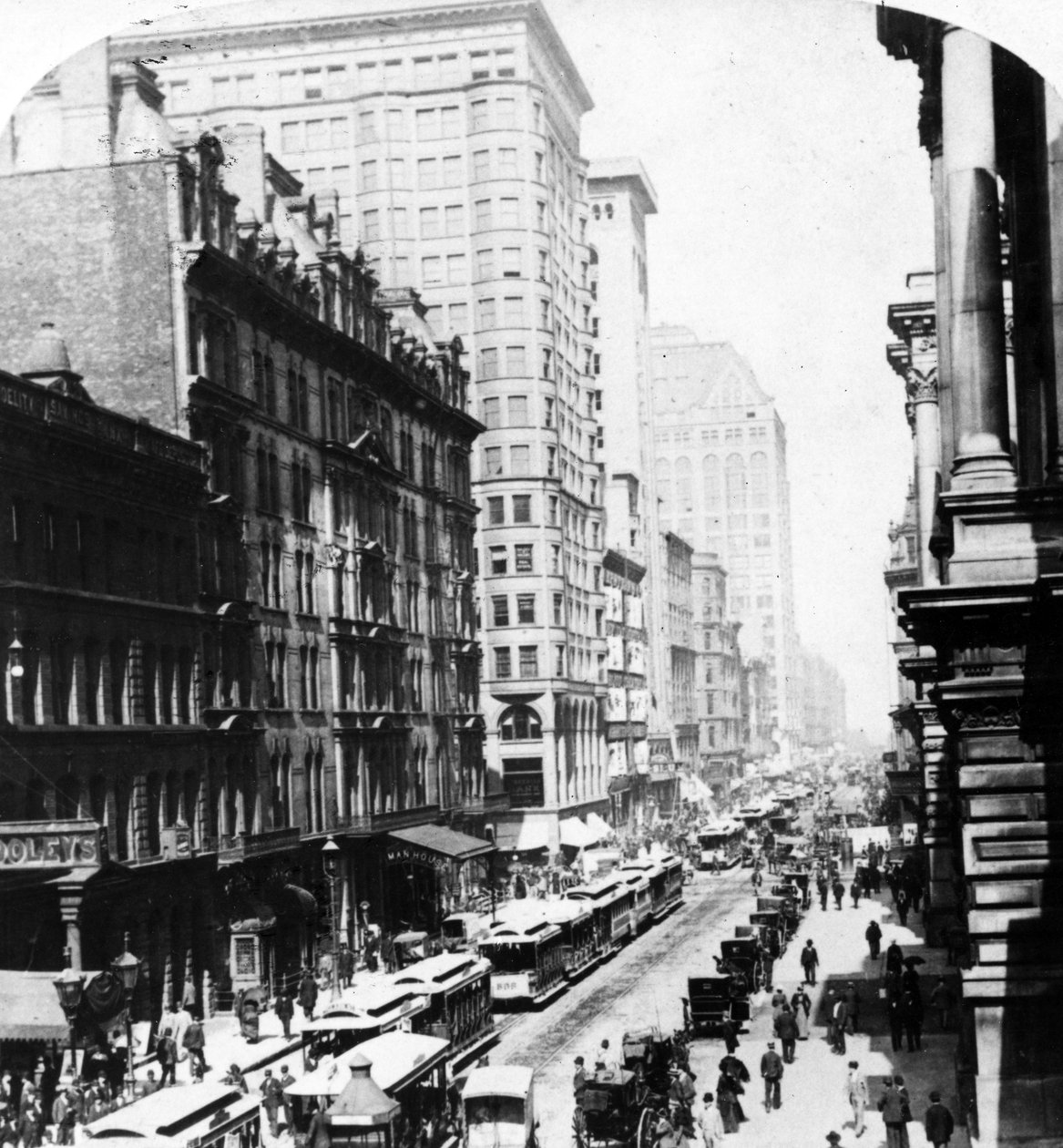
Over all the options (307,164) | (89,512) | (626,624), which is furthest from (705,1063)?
(626,624)

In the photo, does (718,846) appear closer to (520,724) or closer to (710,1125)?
(520,724)

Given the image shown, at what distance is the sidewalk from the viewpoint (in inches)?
1154

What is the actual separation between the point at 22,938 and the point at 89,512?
10652 mm

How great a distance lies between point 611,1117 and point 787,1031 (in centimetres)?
833

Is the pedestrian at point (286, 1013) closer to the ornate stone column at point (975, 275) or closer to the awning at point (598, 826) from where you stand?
the ornate stone column at point (975, 275)

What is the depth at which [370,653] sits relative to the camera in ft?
203

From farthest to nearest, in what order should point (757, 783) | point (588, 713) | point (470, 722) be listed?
point (757, 783), point (588, 713), point (470, 722)

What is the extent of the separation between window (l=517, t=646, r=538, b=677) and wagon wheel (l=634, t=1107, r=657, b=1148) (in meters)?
64.0

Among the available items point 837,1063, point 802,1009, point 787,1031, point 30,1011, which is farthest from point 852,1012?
point 30,1011

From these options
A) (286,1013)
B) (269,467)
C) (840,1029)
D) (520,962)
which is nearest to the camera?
(840,1029)

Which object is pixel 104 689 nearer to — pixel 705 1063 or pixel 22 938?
pixel 22 938

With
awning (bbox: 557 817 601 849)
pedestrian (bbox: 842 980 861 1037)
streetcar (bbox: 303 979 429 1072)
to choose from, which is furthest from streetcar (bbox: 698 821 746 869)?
streetcar (bbox: 303 979 429 1072)

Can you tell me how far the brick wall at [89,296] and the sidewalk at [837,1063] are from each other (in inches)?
924

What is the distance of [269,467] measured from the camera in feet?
174
